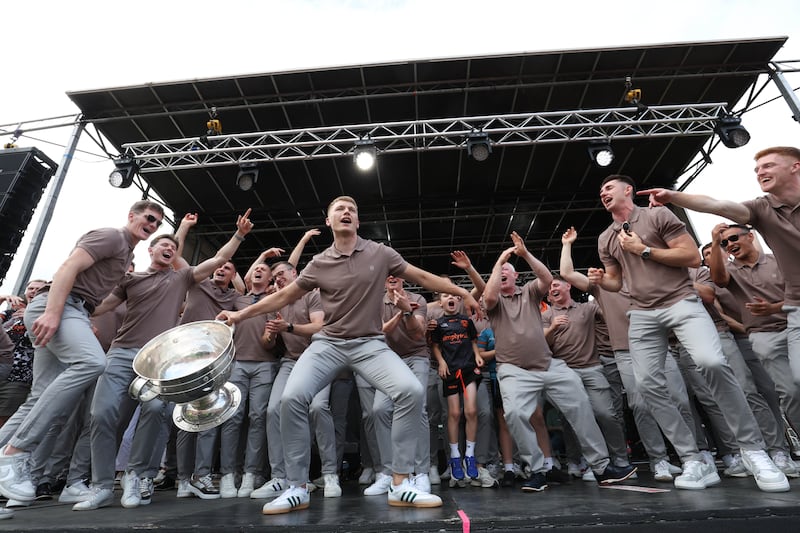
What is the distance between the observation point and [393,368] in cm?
272

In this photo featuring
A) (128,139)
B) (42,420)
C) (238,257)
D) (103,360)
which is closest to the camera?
(42,420)

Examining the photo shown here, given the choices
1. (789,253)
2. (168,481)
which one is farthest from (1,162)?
(789,253)

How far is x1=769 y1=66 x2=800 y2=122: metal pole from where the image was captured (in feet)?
22.3

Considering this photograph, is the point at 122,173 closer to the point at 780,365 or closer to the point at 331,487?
the point at 331,487

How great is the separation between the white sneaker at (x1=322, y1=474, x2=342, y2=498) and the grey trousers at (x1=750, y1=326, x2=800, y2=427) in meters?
3.41

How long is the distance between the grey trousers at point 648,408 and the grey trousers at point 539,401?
402 mm

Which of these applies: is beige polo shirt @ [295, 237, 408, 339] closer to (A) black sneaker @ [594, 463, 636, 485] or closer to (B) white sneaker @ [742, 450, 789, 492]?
(A) black sneaker @ [594, 463, 636, 485]

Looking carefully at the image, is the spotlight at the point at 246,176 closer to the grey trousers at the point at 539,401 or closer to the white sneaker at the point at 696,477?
the grey trousers at the point at 539,401

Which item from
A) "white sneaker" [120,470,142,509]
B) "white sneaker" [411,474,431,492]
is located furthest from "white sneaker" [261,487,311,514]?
"white sneaker" [120,470,142,509]

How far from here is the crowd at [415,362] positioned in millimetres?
2727

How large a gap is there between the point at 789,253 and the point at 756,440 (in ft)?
3.87

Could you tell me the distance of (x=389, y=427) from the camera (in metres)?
3.76

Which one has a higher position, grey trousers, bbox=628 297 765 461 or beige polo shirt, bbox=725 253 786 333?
beige polo shirt, bbox=725 253 786 333

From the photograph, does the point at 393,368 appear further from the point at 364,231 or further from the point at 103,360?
the point at 364,231
